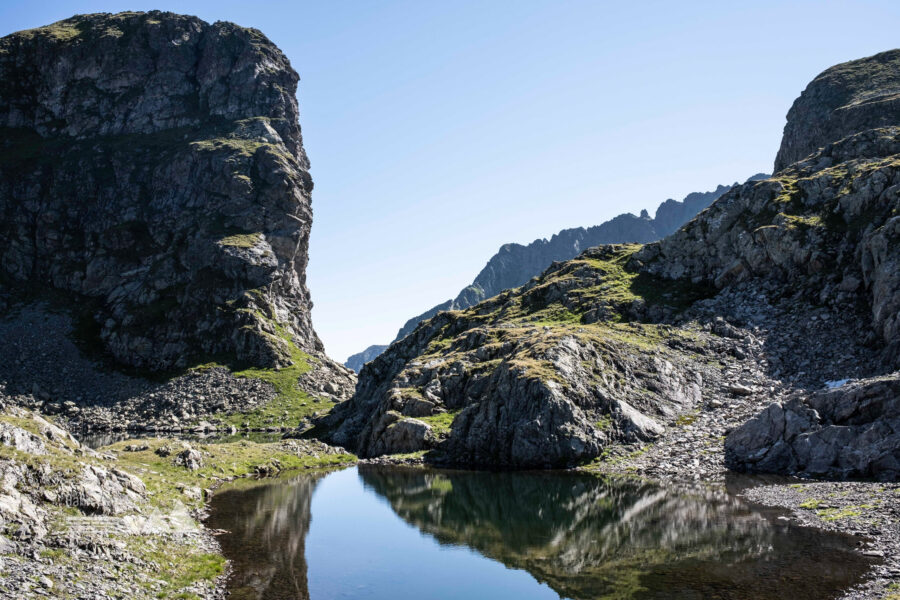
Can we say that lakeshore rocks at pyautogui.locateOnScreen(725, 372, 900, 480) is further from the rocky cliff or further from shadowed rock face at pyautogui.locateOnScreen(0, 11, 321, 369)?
shadowed rock face at pyautogui.locateOnScreen(0, 11, 321, 369)

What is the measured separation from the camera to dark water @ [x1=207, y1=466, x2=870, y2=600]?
87.2 feet

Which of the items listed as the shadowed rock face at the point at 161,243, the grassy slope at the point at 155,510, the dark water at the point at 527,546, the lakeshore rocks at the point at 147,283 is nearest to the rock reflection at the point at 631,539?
the dark water at the point at 527,546

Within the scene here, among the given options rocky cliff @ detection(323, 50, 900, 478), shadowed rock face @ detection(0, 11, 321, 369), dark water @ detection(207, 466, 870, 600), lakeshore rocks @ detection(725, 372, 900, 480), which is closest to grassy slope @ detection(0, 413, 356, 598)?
dark water @ detection(207, 466, 870, 600)

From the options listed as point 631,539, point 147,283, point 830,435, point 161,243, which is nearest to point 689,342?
point 830,435

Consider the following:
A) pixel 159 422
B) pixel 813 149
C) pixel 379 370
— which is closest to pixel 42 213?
pixel 159 422

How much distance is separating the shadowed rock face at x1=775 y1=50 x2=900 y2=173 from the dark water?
137553 mm

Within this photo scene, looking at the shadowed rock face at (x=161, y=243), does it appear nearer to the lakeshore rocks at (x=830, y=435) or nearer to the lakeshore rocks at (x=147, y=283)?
the lakeshore rocks at (x=147, y=283)

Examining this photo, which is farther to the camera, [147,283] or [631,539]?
[147,283]

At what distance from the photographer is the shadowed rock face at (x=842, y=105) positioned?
13700 cm

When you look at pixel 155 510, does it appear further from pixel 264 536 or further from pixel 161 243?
pixel 161 243

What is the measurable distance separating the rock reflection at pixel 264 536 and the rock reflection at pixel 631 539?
9461 mm

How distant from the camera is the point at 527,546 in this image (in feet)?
115

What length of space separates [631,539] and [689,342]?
5700 cm

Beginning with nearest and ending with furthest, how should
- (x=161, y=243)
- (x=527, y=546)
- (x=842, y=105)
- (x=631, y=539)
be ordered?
1. (x=631, y=539)
2. (x=527, y=546)
3. (x=842, y=105)
4. (x=161, y=243)
